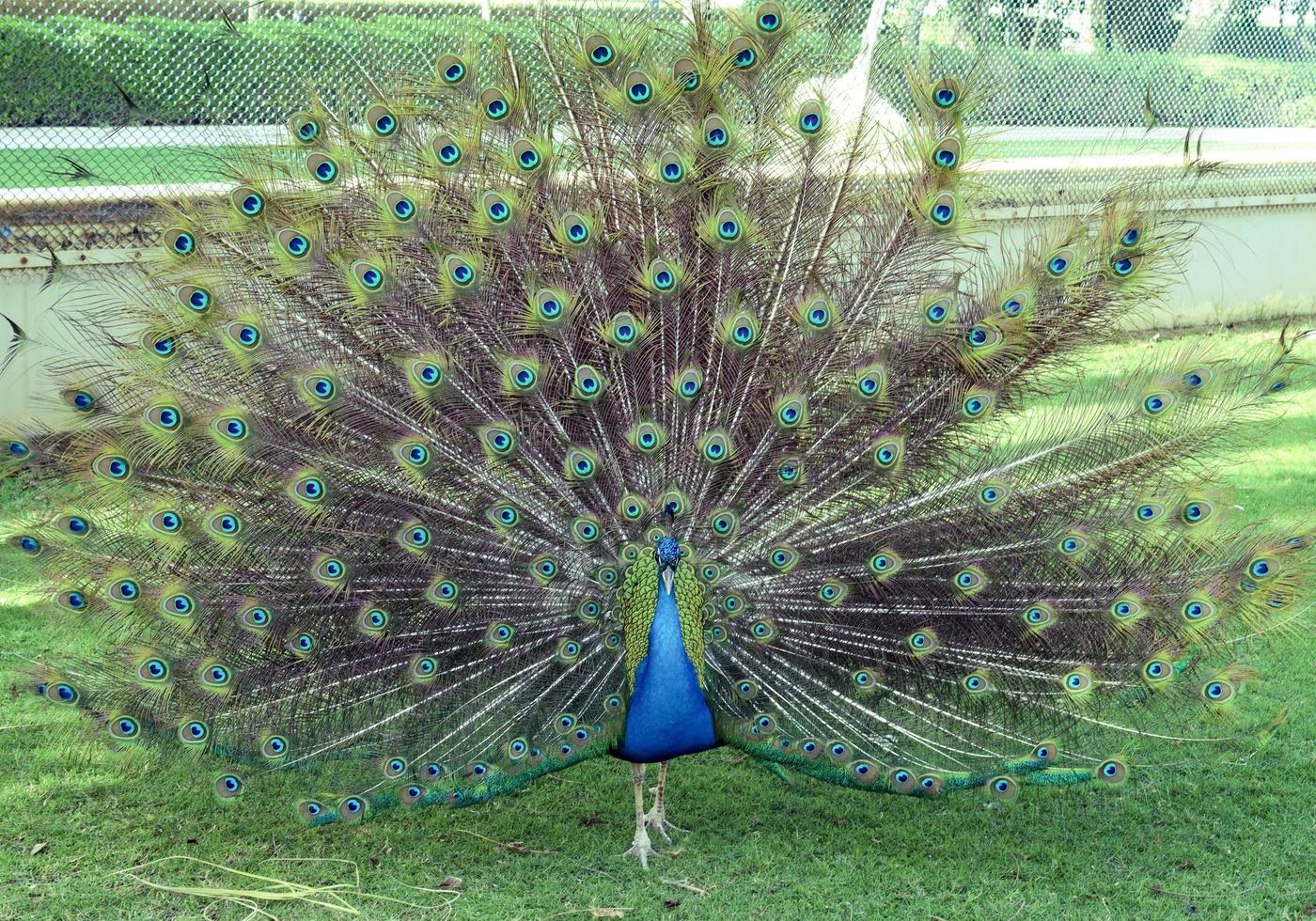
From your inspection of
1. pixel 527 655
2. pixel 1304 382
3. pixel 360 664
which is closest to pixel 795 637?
pixel 527 655

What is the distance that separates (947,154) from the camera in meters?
3.85

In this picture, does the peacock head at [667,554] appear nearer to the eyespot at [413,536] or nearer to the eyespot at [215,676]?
the eyespot at [413,536]

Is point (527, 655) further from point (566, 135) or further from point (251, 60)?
point (251, 60)

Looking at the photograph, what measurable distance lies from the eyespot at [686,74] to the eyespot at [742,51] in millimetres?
110

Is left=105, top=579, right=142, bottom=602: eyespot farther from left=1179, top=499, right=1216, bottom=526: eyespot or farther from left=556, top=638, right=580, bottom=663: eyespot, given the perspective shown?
left=1179, top=499, right=1216, bottom=526: eyespot

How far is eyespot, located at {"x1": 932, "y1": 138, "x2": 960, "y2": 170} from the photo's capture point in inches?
151

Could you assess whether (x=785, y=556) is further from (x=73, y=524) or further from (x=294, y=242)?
(x=73, y=524)

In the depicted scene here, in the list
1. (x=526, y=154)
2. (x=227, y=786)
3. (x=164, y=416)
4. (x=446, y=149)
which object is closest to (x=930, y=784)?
(x=227, y=786)

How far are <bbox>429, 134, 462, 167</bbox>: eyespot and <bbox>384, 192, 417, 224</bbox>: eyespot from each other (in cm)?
17

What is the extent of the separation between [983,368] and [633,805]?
1872 mm

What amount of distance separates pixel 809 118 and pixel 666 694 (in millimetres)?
1743

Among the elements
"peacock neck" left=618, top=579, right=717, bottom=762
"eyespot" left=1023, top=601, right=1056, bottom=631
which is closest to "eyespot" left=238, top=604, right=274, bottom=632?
"peacock neck" left=618, top=579, right=717, bottom=762

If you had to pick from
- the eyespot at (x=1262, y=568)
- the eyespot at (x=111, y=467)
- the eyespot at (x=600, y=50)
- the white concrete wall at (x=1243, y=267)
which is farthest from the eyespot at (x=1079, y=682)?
the white concrete wall at (x=1243, y=267)

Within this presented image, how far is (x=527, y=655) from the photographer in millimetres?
3977
